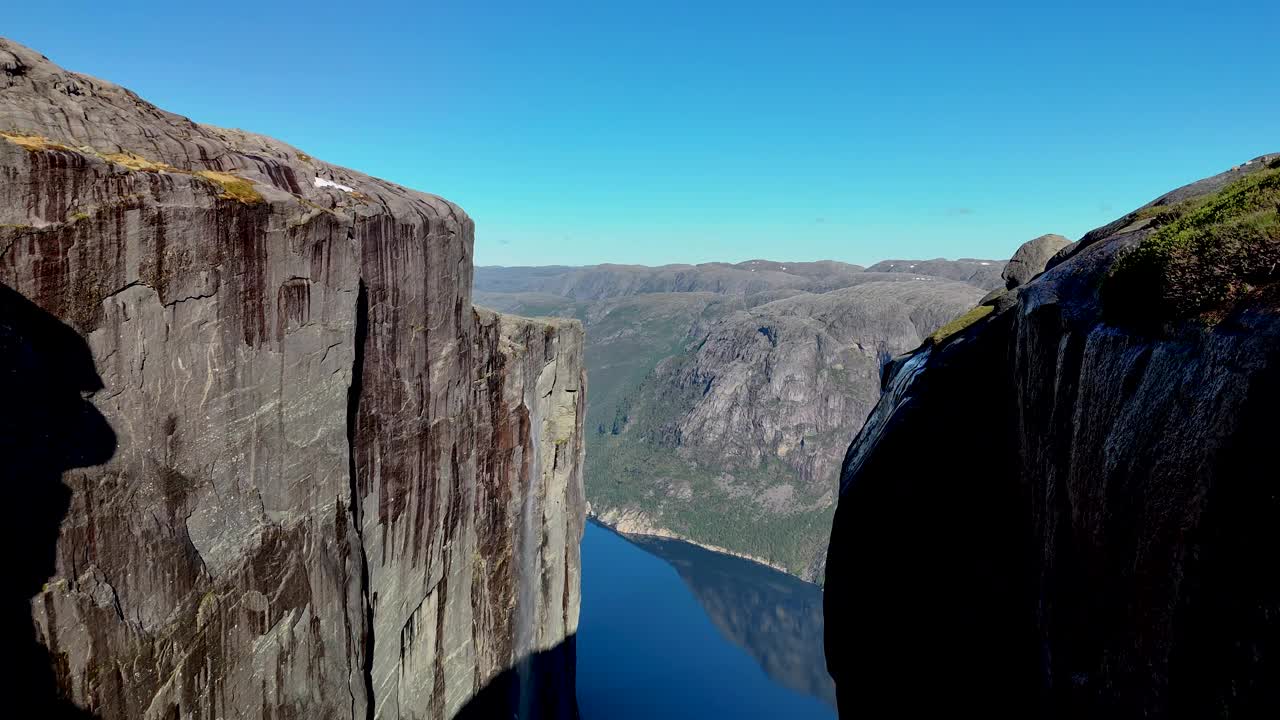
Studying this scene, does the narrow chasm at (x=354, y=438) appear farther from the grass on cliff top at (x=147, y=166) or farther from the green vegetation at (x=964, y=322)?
the green vegetation at (x=964, y=322)

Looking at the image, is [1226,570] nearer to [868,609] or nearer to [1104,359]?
[1104,359]

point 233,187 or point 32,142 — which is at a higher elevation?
point 32,142

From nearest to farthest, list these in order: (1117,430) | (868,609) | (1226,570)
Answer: (1226,570)
(1117,430)
(868,609)

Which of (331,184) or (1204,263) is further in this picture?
(331,184)

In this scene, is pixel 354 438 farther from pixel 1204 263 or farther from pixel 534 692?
pixel 1204 263

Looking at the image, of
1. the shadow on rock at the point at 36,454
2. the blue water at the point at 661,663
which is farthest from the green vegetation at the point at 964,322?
the blue water at the point at 661,663

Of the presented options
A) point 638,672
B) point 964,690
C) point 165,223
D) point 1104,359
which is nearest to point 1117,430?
point 1104,359

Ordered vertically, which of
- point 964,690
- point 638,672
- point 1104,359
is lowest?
point 638,672

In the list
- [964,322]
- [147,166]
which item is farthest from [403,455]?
[964,322]
